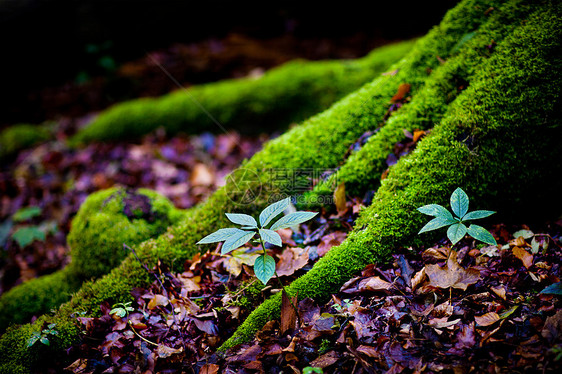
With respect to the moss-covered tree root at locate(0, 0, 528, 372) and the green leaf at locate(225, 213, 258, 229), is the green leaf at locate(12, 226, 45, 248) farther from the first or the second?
the green leaf at locate(225, 213, 258, 229)

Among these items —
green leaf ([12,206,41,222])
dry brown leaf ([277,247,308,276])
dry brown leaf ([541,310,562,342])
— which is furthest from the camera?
green leaf ([12,206,41,222])

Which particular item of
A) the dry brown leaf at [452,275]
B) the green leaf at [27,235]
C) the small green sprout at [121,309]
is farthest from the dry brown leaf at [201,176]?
the dry brown leaf at [452,275]

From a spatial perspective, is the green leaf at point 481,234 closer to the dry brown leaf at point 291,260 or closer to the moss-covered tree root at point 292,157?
the dry brown leaf at point 291,260

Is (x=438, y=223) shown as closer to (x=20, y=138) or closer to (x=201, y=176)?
(x=201, y=176)

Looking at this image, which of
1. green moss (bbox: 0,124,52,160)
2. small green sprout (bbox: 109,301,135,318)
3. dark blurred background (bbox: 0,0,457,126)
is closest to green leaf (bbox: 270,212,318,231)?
small green sprout (bbox: 109,301,135,318)

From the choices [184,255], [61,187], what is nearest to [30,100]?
[61,187]

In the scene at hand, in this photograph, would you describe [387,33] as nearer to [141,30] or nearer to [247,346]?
[141,30]

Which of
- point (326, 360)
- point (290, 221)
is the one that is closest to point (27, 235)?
point (290, 221)
